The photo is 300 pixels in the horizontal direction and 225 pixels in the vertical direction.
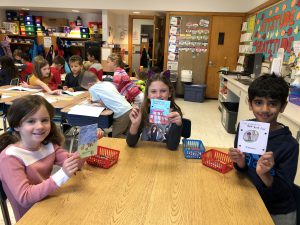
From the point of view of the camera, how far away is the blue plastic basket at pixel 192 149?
151cm

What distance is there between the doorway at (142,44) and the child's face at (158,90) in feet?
18.8

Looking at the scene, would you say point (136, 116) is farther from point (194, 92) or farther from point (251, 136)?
point (194, 92)

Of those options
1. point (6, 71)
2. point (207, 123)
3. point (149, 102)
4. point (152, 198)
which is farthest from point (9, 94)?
point (207, 123)

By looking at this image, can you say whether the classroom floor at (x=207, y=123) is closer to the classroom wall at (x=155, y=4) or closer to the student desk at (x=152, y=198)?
the classroom wall at (x=155, y=4)

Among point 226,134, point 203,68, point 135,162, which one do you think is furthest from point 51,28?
point 135,162

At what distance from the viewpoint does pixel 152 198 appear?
3.59 feet

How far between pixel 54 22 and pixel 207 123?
6.00 m

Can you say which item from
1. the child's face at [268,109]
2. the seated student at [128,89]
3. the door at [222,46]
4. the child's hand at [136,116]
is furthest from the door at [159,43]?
the child's face at [268,109]

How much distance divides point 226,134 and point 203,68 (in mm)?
3096

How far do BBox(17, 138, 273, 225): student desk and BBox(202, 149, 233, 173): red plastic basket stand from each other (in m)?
0.04

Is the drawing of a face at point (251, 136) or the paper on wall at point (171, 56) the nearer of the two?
the drawing of a face at point (251, 136)

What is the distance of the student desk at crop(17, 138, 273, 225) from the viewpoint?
0.97 meters

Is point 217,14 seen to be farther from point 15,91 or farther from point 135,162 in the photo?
point 135,162

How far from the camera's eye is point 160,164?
1.41 metres
